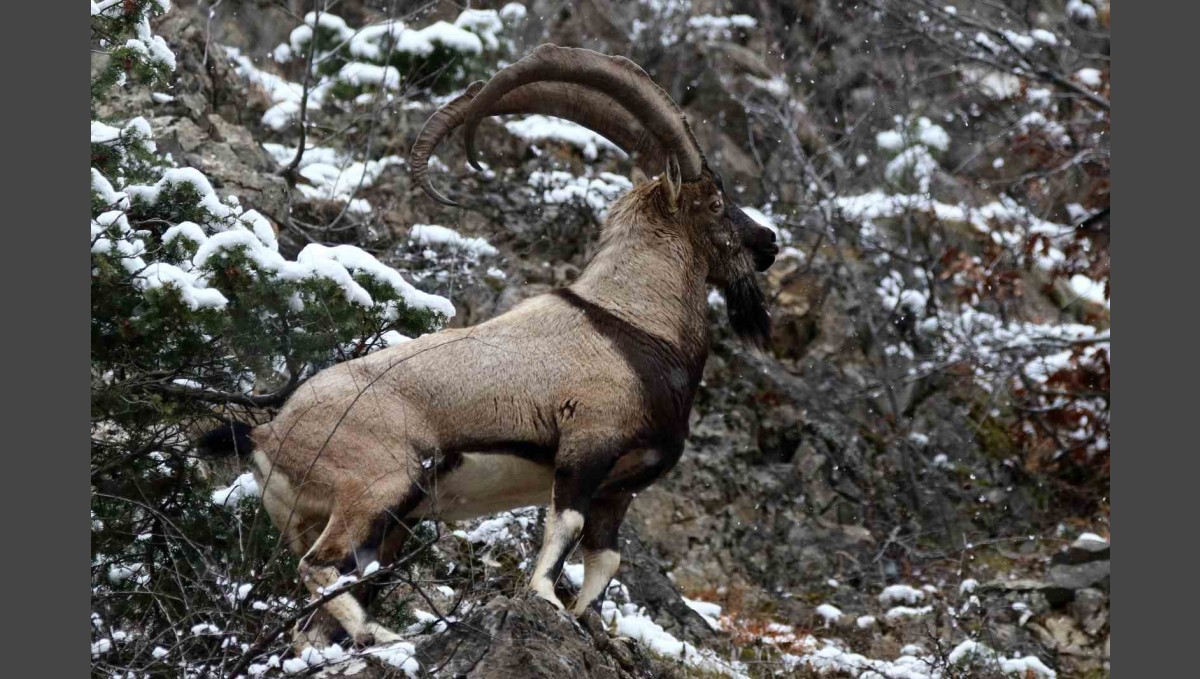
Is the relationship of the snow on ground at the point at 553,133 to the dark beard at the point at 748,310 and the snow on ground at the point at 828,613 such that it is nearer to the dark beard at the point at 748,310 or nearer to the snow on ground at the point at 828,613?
the snow on ground at the point at 828,613

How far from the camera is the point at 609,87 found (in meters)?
7.29

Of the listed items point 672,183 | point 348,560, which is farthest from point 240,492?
point 672,183

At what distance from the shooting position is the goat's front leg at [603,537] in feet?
21.2

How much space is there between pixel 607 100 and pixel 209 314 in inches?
101

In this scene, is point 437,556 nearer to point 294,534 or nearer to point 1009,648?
point 294,534

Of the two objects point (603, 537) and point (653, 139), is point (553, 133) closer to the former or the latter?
point (653, 139)

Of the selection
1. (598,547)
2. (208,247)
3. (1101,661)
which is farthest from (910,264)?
(208,247)

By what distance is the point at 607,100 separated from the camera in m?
7.50

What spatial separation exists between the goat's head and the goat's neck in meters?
0.15

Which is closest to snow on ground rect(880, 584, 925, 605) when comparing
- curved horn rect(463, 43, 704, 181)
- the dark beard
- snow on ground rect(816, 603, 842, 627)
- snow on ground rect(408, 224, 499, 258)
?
snow on ground rect(816, 603, 842, 627)

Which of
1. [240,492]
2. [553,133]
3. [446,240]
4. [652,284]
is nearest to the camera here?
[240,492]

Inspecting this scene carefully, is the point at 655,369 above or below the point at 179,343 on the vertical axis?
above

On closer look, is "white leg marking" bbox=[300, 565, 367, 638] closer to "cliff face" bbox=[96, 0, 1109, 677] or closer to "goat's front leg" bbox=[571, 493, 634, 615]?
"cliff face" bbox=[96, 0, 1109, 677]

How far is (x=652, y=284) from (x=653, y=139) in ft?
3.18
